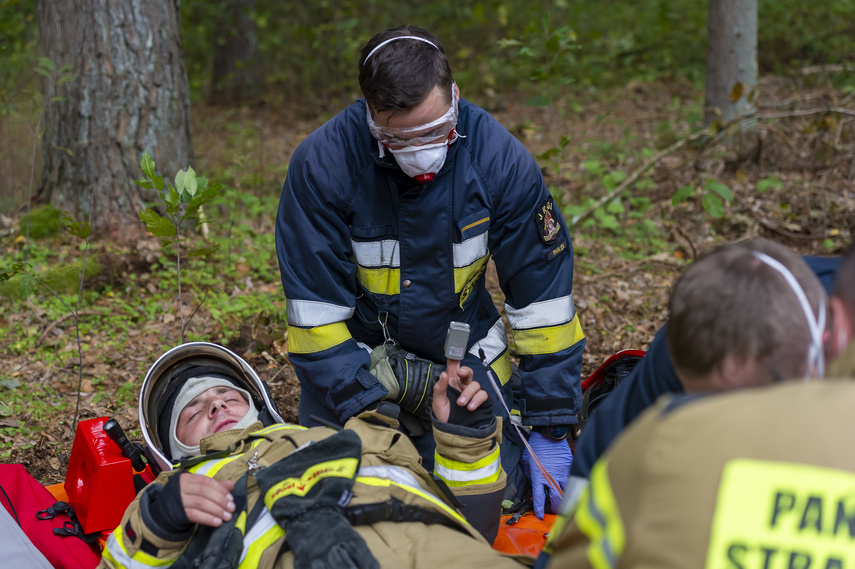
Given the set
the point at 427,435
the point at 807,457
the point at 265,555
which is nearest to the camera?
the point at 807,457

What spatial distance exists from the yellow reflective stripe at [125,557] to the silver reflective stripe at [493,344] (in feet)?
5.37

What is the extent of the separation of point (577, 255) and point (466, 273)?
2581 mm

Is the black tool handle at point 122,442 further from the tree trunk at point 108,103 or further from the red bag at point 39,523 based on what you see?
the tree trunk at point 108,103

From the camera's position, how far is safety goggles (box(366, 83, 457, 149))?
2750 mm

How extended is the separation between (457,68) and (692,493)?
9.57 metres

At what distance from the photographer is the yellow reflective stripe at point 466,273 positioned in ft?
10.2

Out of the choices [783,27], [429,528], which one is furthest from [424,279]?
[783,27]

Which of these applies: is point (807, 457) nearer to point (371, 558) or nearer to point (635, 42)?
point (371, 558)

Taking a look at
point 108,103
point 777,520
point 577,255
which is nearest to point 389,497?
point 777,520

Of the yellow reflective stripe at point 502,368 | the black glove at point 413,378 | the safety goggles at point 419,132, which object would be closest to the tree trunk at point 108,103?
the black glove at point 413,378

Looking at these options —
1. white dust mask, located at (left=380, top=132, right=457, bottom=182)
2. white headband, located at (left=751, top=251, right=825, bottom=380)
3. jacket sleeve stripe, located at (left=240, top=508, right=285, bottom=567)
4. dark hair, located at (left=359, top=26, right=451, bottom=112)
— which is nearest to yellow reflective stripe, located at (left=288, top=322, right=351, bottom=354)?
white dust mask, located at (left=380, top=132, right=457, bottom=182)

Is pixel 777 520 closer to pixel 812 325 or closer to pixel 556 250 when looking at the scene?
pixel 812 325

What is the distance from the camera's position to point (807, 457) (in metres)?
1.06

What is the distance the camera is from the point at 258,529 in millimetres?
2328
